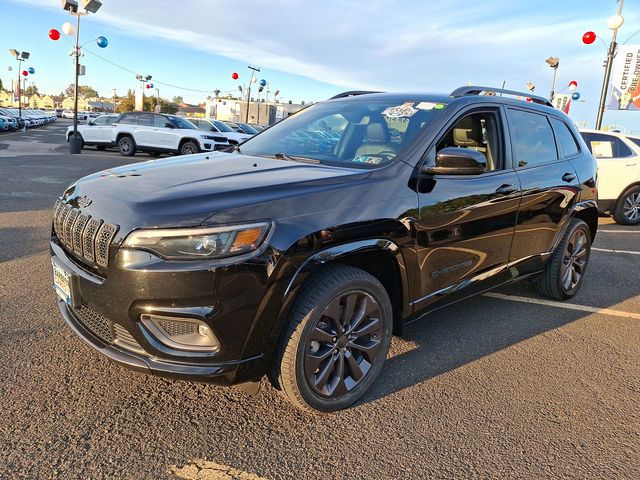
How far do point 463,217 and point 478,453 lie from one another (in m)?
1.45

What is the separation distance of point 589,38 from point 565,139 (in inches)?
462

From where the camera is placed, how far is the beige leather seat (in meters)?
3.17

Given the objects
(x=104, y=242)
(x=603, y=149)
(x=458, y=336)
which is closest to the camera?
(x=104, y=242)

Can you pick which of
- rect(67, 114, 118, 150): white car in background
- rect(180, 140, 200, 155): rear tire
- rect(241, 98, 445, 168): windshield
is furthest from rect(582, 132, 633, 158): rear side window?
rect(67, 114, 118, 150): white car in background

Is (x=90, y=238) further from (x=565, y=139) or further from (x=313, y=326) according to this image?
(x=565, y=139)

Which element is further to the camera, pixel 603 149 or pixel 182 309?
pixel 603 149

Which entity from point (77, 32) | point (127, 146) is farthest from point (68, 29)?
point (127, 146)

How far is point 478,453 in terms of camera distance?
98.5 inches

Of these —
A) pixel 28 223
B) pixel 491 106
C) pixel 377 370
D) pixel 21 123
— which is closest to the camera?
pixel 377 370

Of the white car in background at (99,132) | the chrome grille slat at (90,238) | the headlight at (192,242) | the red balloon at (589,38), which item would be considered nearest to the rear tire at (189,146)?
the white car in background at (99,132)

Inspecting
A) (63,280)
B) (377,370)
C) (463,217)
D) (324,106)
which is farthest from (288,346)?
(324,106)

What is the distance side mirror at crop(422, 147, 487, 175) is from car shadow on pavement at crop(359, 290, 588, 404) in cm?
129

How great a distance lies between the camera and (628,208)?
30.8 ft

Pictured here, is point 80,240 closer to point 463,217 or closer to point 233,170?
point 233,170
